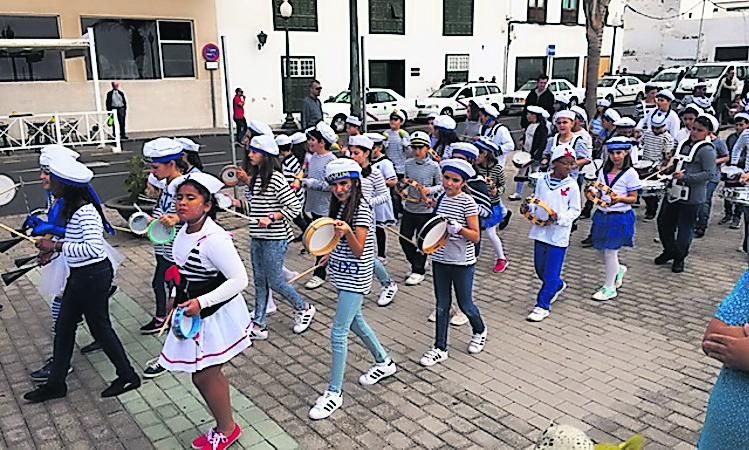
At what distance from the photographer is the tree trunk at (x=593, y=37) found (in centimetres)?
1566

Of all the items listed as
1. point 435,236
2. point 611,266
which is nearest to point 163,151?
point 435,236

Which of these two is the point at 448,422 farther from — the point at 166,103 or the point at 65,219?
the point at 166,103

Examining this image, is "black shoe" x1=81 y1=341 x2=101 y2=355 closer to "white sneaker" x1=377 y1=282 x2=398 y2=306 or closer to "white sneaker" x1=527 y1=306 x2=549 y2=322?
"white sneaker" x1=377 y1=282 x2=398 y2=306

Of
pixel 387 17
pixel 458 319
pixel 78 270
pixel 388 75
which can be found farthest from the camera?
pixel 388 75

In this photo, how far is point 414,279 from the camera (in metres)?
7.33

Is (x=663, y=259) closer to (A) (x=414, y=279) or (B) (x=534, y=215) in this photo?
(B) (x=534, y=215)

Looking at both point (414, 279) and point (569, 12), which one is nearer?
point (414, 279)

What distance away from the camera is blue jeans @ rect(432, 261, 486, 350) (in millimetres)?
5164

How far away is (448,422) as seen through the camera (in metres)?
4.41

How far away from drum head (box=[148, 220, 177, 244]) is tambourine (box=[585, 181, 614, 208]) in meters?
4.05

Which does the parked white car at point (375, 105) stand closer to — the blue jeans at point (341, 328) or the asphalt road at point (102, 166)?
the asphalt road at point (102, 166)

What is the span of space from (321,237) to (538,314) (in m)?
2.79

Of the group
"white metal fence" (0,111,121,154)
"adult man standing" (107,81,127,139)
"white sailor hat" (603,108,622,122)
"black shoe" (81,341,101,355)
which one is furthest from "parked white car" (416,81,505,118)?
"black shoe" (81,341,101,355)

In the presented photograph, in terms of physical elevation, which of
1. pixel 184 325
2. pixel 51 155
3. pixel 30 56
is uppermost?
pixel 30 56
